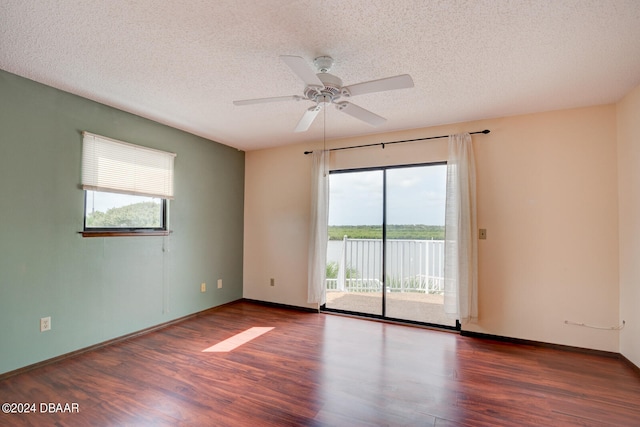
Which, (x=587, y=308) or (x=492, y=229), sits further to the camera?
(x=492, y=229)

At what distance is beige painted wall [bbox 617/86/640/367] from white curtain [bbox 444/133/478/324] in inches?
49.0

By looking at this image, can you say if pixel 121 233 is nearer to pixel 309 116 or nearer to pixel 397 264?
pixel 309 116

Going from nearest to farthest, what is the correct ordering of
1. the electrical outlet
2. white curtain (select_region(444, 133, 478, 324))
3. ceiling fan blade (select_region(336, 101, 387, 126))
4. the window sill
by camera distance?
ceiling fan blade (select_region(336, 101, 387, 126)) → the electrical outlet → the window sill → white curtain (select_region(444, 133, 478, 324))

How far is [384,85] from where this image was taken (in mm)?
1919

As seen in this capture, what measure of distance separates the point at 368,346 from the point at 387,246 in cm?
139

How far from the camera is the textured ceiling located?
1.73 m

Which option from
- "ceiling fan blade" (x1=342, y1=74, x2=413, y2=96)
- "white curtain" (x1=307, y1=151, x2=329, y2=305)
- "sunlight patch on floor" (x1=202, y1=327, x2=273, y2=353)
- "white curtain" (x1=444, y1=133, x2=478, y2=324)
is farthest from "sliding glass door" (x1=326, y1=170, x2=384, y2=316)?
"ceiling fan blade" (x1=342, y1=74, x2=413, y2=96)

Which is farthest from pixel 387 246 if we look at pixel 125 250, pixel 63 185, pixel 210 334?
pixel 63 185

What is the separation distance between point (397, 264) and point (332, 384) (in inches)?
81.8

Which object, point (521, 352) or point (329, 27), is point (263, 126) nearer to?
point (329, 27)

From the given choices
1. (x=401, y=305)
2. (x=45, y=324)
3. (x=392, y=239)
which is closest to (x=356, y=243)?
(x=392, y=239)

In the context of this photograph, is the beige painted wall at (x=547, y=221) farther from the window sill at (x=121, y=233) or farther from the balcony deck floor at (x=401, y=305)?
the window sill at (x=121, y=233)

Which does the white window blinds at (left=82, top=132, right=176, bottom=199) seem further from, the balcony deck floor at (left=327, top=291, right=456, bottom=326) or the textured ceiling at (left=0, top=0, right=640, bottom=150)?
the balcony deck floor at (left=327, top=291, right=456, bottom=326)

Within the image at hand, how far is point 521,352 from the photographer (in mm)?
3031
